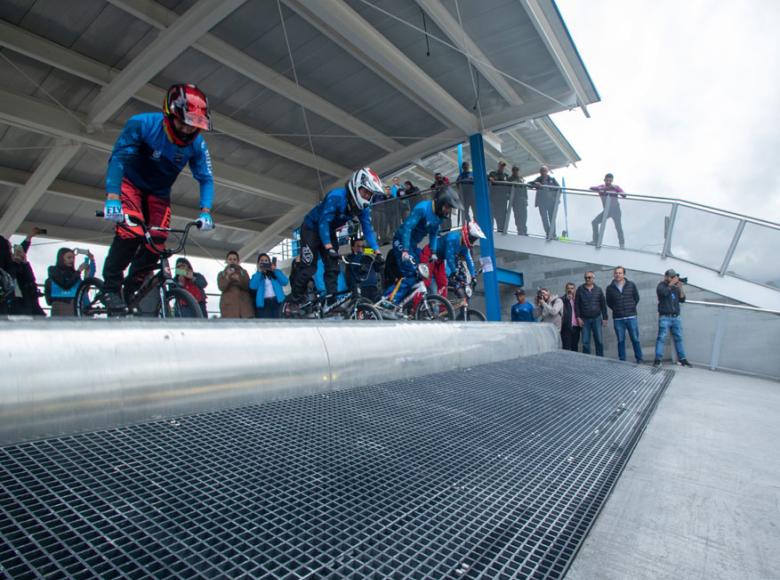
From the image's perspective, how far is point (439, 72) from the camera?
11.2 m

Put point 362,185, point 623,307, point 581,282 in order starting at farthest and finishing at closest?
point 581,282 → point 623,307 → point 362,185

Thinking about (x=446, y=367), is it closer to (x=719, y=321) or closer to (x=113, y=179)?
(x=113, y=179)

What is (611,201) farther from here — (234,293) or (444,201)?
(234,293)

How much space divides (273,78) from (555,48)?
630cm

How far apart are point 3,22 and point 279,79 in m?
5.11

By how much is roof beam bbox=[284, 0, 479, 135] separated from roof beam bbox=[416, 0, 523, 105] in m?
1.07

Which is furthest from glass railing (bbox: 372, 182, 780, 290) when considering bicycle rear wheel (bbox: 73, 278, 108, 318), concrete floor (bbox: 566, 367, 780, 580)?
concrete floor (bbox: 566, 367, 780, 580)

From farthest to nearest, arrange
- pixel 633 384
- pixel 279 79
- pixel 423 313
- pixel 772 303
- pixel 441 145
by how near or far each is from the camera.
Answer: pixel 441 145 < pixel 279 79 < pixel 772 303 < pixel 423 313 < pixel 633 384

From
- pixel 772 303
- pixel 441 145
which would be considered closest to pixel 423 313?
pixel 772 303

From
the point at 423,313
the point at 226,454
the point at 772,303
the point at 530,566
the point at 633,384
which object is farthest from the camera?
the point at 772,303

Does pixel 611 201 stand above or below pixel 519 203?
below

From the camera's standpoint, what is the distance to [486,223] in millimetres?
12164

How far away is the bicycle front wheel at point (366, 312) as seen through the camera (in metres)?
5.92

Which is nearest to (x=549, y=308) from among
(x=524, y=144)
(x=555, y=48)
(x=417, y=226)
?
(x=417, y=226)
